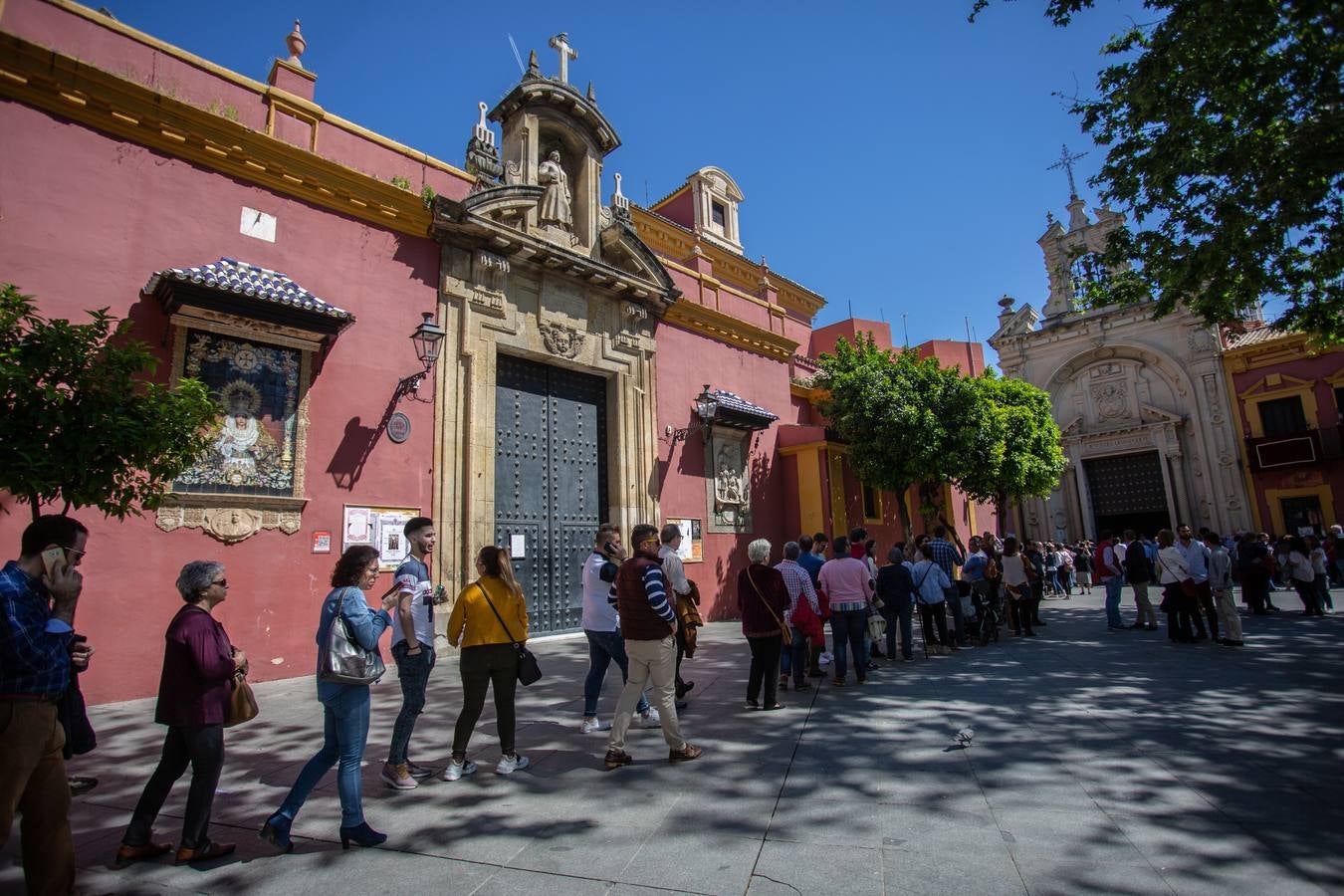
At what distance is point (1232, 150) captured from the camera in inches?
254

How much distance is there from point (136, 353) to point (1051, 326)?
98.2ft

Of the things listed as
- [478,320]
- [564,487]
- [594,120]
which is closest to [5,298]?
[478,320]

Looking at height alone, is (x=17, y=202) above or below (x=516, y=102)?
below

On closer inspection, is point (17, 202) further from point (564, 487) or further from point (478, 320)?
point (564, 487)

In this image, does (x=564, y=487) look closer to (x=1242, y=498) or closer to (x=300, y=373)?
(x=300, y=373)

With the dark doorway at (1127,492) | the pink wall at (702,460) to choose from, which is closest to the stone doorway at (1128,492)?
the dark doorway at (1127,492)

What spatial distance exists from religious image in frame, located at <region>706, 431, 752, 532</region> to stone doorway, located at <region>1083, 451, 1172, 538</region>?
18.8m

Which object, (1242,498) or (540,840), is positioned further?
(1242,498)

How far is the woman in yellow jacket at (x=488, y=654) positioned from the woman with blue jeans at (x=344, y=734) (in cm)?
89

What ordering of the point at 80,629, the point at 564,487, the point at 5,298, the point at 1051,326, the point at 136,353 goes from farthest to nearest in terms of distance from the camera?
the point at 1051,326, the point at 564,487, the point at 80,629, the point at 136,353, the point at 5,298

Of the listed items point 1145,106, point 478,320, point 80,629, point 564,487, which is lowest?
point 80,629

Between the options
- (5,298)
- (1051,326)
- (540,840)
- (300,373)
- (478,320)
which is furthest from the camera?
(1051,326)

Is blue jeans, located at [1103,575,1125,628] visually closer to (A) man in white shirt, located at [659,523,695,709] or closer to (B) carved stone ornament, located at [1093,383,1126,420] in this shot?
(A) man in white shirt, located at [659,523,695,709]

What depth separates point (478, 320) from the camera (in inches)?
386
